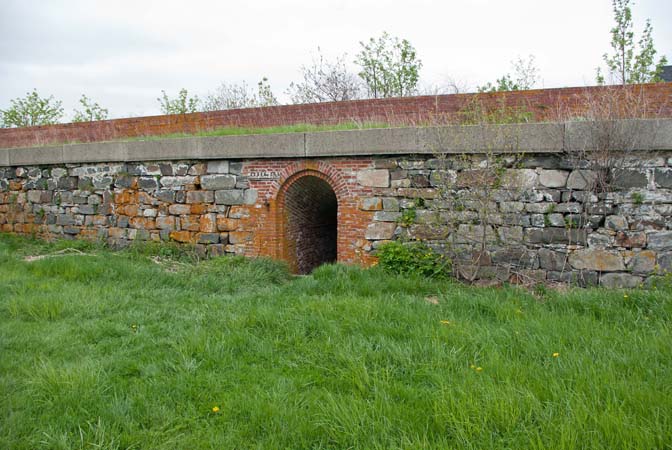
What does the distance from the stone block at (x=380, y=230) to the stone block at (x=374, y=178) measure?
0.58m

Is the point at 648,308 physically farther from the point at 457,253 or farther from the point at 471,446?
the point at 471,446

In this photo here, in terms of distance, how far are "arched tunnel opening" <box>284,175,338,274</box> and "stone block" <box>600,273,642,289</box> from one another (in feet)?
14.1

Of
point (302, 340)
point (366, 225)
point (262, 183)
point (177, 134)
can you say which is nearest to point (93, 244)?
point (177, 134)

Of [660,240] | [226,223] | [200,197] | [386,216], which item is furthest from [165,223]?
[660,240]

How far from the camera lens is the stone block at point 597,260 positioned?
5949mm

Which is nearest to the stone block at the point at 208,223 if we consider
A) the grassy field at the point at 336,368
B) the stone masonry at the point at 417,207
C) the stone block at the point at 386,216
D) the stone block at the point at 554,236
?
the stone masonry at the point at 417,207

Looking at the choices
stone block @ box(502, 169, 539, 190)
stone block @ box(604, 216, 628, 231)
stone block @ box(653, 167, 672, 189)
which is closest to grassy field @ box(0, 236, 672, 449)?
stone block @ box(604, 216, 628, 231)

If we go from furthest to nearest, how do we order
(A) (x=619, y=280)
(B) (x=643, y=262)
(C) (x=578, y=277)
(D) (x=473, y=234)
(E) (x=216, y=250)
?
(E) (x=216, y=250) < (D) (x=473, y=234) < (C) (x=578, y=277) < (A) (x=619, y=280) < (B) (x=643, y=262)

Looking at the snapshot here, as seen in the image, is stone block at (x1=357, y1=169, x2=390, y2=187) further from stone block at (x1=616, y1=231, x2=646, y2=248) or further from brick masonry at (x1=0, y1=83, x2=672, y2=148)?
stone block at (x1=616, y1=231, x2=646, y2=248)

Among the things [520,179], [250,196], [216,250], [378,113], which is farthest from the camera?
[378,113]

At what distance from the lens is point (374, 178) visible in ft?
22.7

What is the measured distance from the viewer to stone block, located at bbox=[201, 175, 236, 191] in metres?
7.80

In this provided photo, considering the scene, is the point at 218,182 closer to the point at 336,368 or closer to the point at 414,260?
the point at 414,260

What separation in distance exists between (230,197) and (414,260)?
3220mm
